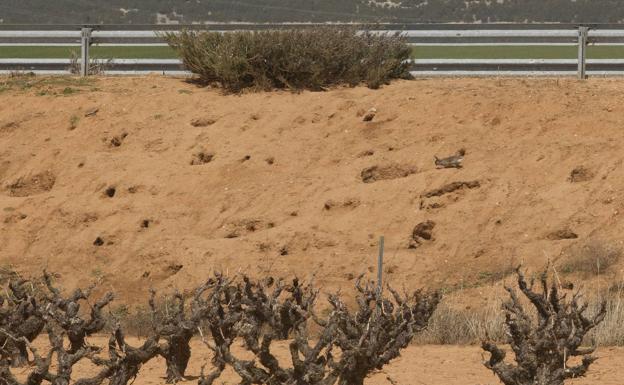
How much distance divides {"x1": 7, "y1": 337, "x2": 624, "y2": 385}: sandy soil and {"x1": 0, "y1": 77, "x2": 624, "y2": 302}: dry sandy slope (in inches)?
135

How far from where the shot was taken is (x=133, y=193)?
682 inches

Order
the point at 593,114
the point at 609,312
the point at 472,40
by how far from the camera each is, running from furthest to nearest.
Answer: the point at 472,40
the point at 593,114
the point at 609,312

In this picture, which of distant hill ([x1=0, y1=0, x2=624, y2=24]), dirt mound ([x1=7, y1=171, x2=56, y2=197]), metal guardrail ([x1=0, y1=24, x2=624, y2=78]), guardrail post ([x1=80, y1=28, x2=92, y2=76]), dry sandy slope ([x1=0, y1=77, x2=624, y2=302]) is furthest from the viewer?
distant hill ([x1=0, y1=0, x2=624, y2=24])

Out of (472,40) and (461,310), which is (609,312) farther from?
(472,40)

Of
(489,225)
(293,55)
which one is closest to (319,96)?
(293,55)

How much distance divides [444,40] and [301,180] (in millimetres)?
4393

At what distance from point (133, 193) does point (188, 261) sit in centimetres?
189

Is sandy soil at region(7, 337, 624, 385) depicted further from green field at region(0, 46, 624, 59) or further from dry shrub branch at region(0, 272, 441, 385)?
green field at region(0, 46, 624, 59)

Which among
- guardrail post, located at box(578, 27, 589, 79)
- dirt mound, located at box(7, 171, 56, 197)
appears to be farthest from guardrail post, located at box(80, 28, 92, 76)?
guardrail post, located at box(578, 27, 589, 79)

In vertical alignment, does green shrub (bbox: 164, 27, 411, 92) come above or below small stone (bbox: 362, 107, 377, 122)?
above

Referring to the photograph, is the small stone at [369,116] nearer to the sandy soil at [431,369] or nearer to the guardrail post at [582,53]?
the guardrail post at [582,53]

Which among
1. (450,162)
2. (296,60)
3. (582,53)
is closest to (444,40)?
(582,53)

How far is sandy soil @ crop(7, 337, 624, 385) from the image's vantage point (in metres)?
9.94

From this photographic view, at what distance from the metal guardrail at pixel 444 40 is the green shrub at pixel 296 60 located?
70 centimetres
